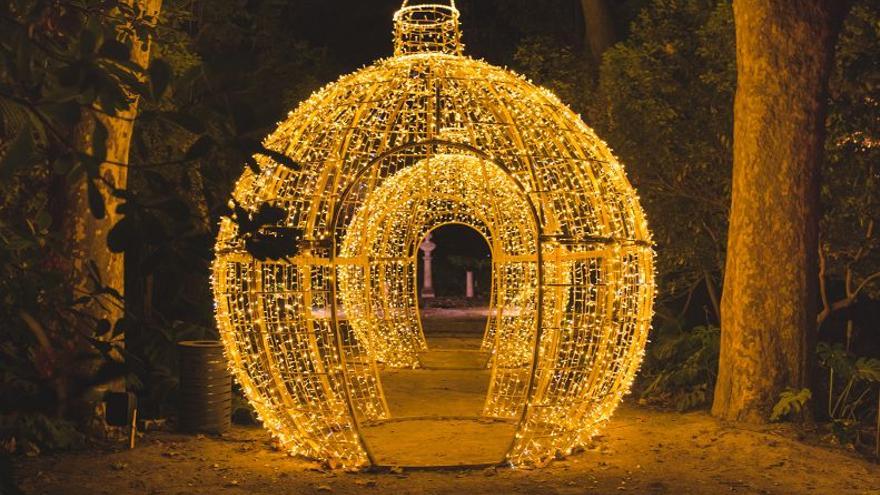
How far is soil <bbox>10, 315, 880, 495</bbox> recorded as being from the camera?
20.6 feet

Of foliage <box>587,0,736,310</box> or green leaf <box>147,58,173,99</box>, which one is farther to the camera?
foliage <box>587,0,736,310</box>

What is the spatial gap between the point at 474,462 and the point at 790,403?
251 cm

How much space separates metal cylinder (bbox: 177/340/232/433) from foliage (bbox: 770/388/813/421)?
4.12 m

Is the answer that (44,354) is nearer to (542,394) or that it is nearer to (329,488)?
(329,488)

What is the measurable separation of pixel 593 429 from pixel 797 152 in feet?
8.48

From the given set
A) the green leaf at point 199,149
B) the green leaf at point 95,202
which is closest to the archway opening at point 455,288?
the green leaf at point 199,149

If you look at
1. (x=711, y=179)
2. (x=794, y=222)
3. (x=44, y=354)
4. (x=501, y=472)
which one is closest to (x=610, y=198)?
(x=794, y=222)

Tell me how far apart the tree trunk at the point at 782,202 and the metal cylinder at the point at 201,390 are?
3930 mm

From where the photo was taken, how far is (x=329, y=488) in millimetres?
6215

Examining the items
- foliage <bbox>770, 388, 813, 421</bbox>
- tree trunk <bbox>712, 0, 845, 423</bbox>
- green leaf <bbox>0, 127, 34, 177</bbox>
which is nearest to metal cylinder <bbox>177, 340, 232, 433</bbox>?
tree trunk <bbox>712, 0, 845, 423</bbox>

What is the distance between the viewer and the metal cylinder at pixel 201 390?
25.9 ft

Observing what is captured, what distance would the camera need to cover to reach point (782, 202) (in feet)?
25.8

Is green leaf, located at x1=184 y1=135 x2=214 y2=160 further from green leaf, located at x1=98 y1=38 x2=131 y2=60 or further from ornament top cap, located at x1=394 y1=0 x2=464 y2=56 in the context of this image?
ornament top cap, located at x1=394 y1=0 x2=464 y2=56

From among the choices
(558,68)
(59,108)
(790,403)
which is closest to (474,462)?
(790,403)
